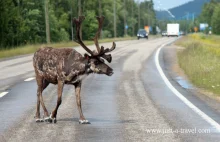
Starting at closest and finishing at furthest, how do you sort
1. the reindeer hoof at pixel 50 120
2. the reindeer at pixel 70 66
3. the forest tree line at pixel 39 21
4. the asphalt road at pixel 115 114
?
the asphalt road at pixel 115 114, the reindeer at pixel 70 66, the reindeer hoof at pixel 50 120, the forest tree line at pixel 39 21

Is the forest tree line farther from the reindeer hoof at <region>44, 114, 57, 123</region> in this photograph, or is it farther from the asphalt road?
the reindeer hoof at <region>44, 114, 57, 123</region>

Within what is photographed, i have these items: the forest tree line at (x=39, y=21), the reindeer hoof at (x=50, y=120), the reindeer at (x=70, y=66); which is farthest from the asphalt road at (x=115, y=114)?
the forest tree line at (x=39, y=21)

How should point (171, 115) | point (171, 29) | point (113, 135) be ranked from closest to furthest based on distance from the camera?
point (113, 135)
point (171, 115)
point (171, 29)

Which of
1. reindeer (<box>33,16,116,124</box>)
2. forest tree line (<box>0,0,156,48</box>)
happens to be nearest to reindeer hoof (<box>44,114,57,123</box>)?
reindeer (<box>33,16,116,124</box>)

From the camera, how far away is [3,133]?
372 inches

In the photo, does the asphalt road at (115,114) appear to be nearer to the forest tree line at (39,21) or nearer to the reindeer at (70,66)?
the reindeer at (70,66)

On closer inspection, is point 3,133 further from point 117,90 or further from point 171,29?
point 171,29

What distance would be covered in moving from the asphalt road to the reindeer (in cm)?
63

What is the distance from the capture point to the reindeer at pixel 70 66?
32.9ft

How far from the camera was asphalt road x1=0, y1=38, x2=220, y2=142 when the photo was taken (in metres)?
9.25

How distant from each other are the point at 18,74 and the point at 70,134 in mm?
14286

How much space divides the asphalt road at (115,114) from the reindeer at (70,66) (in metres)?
0.63

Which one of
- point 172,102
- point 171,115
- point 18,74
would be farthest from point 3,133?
point 18,74

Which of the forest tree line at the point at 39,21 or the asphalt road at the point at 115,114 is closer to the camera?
the asphalt road at the point at 115,114
